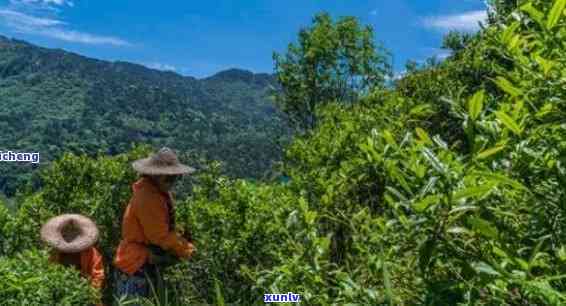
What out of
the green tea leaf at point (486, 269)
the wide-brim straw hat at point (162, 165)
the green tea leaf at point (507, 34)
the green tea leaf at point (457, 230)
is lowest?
the green tea leaf at point (486, 269)

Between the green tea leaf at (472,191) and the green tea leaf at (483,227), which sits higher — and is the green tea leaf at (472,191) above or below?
above

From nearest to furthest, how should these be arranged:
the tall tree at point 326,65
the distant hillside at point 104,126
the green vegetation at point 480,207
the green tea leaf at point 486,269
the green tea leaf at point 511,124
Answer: the green tea leaf at point 486,269
the green vegetation at point 480,207
the green tea leaf at point 511,124
the tall tree at point 326,65
the distant hillside at point 104,126

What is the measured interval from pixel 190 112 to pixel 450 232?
644 feet

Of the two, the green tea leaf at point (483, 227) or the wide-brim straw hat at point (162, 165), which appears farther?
the wide-brim straw hat at point (162, 165)

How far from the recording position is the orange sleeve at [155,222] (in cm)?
642

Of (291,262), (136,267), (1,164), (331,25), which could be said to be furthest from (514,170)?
(1,164)

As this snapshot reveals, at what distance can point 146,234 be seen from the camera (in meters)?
6.46

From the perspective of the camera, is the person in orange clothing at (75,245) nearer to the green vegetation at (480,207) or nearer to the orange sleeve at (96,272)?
the orange sleeve at (96,272)

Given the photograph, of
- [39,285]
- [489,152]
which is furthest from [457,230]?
[39,285]

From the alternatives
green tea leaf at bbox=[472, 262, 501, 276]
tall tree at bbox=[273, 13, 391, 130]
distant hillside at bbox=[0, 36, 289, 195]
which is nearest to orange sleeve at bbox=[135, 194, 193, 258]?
green tea leaf at bbox=[472, 262, 501, 276]

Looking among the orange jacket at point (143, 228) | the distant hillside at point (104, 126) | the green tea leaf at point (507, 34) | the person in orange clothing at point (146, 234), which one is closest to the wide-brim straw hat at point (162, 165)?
the person in orange clothing at point (146, 234)

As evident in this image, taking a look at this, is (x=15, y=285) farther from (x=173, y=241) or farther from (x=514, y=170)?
(x=514, y=170)

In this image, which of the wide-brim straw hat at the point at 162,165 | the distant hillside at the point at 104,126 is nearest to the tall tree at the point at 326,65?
the wide-brim straw hat at the point at 162,165

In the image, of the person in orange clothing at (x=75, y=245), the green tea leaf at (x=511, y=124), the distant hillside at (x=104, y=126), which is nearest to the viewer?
the green tea leaf at (x=511, y=124)
